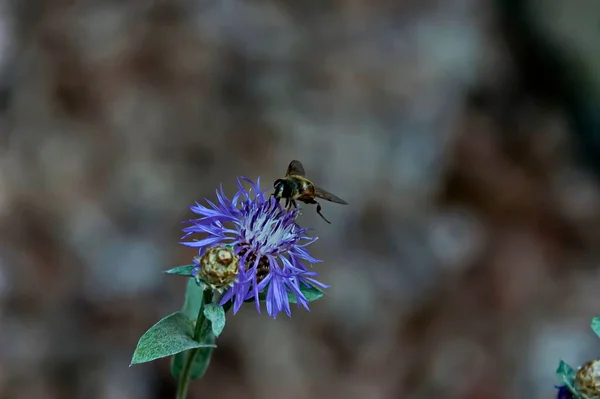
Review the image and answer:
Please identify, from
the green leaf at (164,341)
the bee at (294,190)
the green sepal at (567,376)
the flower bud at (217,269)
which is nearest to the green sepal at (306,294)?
the flower bud at (217,269)

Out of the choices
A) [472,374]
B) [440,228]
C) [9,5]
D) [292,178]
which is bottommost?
[292,178]

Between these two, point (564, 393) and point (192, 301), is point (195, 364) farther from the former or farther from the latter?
point (564, 393)

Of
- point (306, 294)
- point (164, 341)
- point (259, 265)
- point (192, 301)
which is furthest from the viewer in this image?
point (192, 301)

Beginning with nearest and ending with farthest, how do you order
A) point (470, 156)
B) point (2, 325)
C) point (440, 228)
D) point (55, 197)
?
point (2, 325) < point (55, 197) < point (440, 228) < point (470, 156)

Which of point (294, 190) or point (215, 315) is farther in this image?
point (294, 190)

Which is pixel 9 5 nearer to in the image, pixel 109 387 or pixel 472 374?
pixel 109 387

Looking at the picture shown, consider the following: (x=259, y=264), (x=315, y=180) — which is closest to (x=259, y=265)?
(x=259, y=264)

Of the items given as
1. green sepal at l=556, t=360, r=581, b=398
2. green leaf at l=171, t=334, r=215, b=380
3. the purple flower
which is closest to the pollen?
the purple flower

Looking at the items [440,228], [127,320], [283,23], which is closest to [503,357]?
[440,228]
